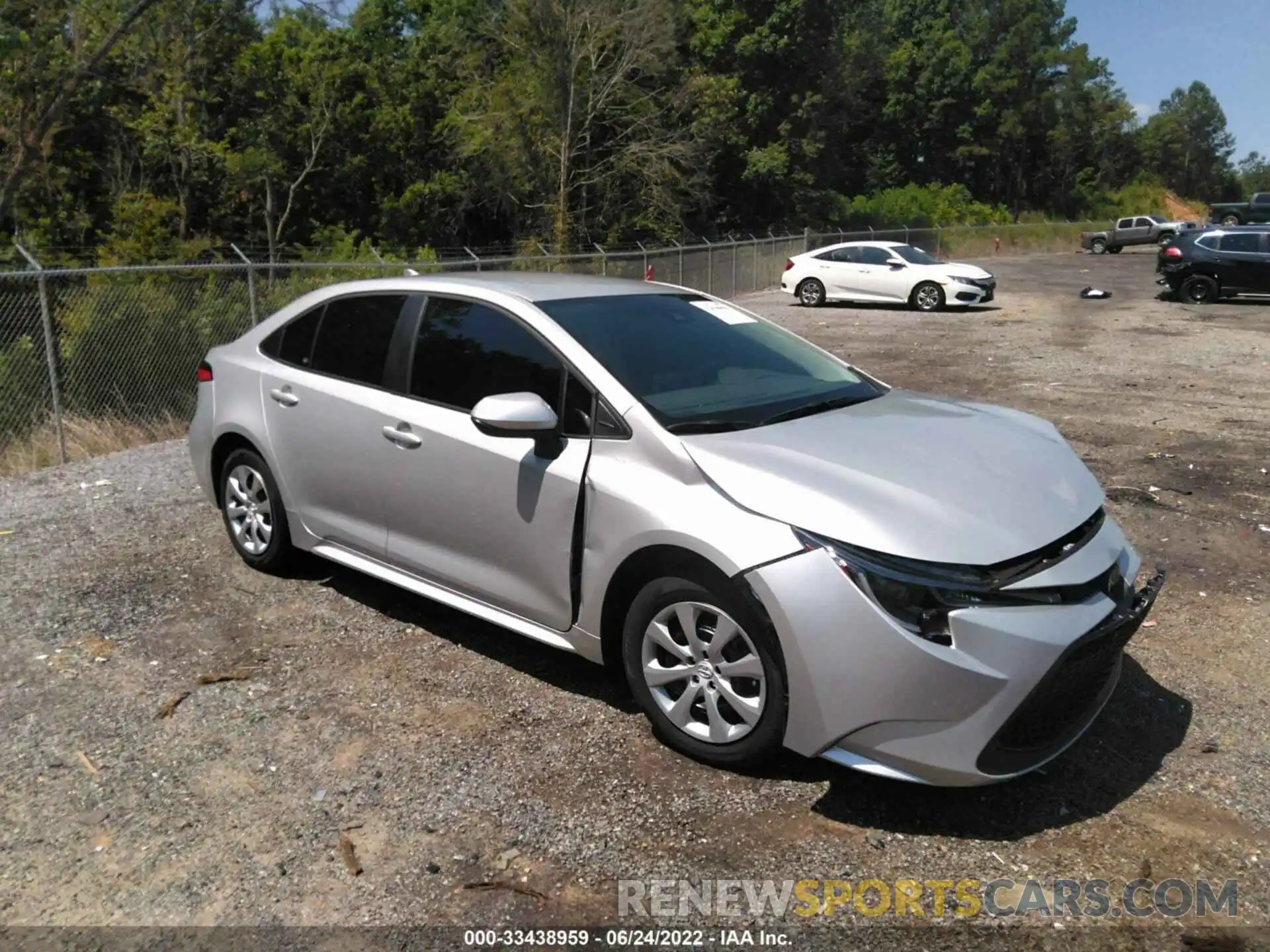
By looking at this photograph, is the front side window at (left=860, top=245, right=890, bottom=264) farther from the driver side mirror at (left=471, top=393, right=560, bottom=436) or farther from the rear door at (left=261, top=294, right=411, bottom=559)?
the driver side mirror at (left=471, top=393, right=560, bottom=436)

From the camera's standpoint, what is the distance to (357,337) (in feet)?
17.0

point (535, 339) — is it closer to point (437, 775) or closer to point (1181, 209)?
point (437, 775)

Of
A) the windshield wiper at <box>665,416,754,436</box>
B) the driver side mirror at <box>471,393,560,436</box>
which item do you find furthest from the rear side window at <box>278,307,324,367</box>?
the windshield wiper at <box>665,416,754,436</box>

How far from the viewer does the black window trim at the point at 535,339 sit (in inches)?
161

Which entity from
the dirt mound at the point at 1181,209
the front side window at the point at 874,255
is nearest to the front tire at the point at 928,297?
the front side window at the point at 874,255

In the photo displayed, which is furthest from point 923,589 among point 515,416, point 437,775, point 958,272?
point 958,272

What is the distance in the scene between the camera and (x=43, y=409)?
1057 cm

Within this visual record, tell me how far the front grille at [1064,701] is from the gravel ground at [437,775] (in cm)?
24

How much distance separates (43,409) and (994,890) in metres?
10.1

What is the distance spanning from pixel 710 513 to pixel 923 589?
0.72m

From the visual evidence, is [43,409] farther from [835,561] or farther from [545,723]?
[835,561]

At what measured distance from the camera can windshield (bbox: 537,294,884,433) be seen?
13.8ft

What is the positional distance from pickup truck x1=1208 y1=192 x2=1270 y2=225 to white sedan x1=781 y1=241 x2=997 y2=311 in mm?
14849

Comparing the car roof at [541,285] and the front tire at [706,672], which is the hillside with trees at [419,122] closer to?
the car roof at [541,285]
